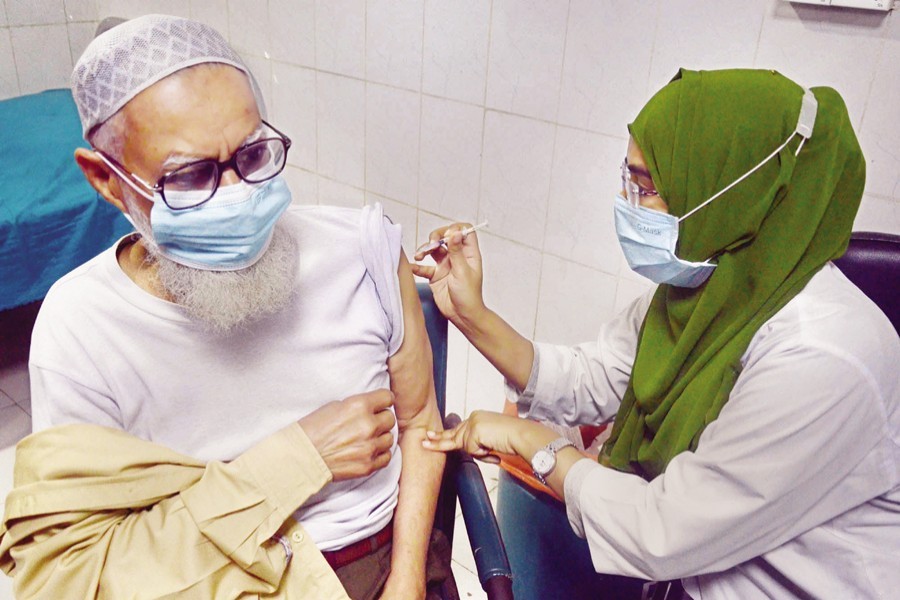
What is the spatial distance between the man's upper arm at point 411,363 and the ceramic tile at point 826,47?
93cm

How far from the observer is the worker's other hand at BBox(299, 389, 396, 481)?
3.74 ft

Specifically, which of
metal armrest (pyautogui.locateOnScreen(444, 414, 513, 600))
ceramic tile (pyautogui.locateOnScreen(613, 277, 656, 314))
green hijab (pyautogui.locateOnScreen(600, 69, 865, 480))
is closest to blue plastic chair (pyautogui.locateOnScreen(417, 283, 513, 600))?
metal armrest (pyautogui.locateOnScreen(444, 414, 513, 600))

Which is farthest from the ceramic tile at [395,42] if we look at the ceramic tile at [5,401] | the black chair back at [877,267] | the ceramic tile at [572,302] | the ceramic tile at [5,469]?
the ceramic tile at [5,401]

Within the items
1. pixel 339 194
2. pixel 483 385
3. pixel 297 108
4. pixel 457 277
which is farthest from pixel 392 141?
pixel 457 277

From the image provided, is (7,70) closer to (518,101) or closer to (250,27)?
(250,27)

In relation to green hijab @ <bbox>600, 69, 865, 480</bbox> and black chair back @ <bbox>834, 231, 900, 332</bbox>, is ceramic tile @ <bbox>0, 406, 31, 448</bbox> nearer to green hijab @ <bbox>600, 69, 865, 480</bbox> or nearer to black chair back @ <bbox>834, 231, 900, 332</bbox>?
green hijab @ <bbox>600, 69, 865, 480</bbox>

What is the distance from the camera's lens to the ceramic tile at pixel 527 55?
1901mm

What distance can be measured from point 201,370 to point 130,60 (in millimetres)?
476

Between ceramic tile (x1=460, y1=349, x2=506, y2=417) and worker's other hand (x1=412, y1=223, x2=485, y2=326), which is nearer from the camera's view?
worker's other hand (x1=412, y1=223, x2=485, y2=326)

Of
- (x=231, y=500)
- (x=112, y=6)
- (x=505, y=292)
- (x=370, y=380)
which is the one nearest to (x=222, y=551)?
(x=231, y=500)

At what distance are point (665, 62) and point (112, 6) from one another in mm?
2664

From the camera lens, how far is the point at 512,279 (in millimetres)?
2232

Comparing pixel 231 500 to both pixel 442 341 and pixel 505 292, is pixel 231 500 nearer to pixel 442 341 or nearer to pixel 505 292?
pixel 442 341

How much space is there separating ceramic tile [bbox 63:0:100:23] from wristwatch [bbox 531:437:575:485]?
10.4 ft
